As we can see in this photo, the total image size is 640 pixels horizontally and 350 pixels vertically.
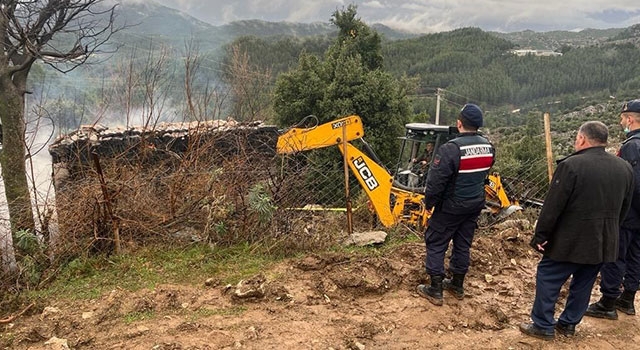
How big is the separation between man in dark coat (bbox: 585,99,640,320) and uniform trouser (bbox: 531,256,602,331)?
531 millimetres

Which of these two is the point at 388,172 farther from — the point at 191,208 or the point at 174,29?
the point at 174,29

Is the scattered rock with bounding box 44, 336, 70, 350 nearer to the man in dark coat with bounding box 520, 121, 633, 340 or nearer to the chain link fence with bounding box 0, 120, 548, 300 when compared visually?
the chain link fence with bounding box 0, 120, 548, 300

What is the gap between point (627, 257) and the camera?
3965mm

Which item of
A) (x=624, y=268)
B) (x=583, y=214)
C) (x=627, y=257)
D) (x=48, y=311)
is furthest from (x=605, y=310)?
(x=48, y=311)

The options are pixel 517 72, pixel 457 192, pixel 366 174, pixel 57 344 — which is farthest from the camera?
pixel 517 72

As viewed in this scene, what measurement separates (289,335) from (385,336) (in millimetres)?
753

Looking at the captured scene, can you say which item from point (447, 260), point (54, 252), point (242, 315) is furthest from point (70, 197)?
point (447, 260)

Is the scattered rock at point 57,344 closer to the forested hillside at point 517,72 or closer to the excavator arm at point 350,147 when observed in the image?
the excavator arm at point 350,147

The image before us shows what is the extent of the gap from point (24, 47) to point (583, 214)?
7014 millimetres

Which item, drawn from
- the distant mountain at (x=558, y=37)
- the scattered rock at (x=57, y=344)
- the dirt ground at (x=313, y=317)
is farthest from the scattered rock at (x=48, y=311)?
the distant mountain at (x=558, y=37)

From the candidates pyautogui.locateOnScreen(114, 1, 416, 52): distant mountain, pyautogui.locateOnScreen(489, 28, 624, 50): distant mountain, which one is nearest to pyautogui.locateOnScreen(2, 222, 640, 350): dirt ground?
pyautogui.locateOnScreen(114, 1, 416, 52): distant mountain

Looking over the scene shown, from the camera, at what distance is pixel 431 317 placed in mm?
3691

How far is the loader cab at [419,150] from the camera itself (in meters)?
7.93

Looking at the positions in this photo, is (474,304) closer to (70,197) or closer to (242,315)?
(242,315)
